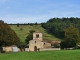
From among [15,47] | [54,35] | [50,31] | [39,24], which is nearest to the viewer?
[15,47]

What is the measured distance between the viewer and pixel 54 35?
6176 inches

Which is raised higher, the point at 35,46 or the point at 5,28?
the point at 5,28

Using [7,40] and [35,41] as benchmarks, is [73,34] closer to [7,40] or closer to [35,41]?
[35,41]

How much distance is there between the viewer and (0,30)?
96000 millimetres

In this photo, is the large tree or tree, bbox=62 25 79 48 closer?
the large tree

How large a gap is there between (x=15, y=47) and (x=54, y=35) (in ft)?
220

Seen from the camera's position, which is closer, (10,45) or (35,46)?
(10,45)

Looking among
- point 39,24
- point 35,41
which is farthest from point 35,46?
point 39,24

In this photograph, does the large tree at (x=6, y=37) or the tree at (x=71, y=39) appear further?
the tree at (x=71, y=39)

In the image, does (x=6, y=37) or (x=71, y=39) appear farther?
(x=71, y=39)

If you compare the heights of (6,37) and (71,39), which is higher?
(6,37)

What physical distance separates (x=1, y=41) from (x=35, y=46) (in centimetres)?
1835

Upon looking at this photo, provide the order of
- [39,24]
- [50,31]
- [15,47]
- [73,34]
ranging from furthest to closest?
[39,24] → [50,31] → [73,34] → [15,47]

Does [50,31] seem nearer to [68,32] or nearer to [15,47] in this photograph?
[68,32]
